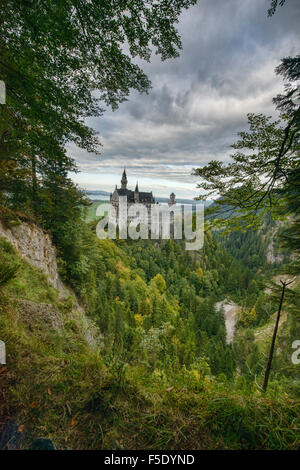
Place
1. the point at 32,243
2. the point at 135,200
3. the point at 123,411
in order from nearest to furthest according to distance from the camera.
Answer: the point at 123,411
the point at 32,243
the point at 135,200

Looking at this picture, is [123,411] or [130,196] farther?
[130,196]

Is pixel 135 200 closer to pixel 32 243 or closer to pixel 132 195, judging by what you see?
pixel 132 195

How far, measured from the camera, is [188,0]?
350 centimetres

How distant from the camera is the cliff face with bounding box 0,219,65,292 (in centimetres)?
828

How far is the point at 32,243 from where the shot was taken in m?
9.51

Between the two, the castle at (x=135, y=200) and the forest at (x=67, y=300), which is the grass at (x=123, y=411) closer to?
the forest at (x=67, y=300)

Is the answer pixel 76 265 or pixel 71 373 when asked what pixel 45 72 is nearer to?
pixel 71 373

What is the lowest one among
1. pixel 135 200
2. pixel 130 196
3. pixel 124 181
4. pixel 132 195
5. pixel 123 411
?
pixel 123 411

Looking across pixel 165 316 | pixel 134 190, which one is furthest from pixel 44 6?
pixel 134 190

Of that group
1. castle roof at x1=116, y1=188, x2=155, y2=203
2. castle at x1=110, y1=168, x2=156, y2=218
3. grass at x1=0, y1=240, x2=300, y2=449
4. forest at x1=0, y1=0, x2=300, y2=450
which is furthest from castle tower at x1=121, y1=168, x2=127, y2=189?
grass at x1=0, y1=240, x2=300, y2=449

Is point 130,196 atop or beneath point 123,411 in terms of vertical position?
atop

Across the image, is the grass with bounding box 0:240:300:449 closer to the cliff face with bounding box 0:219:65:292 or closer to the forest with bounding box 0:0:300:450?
the forest with bounding box 0:0:300:450

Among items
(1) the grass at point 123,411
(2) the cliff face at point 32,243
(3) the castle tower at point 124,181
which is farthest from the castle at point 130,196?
(1) the grass at point 123,411

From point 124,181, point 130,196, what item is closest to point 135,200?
point 130,196
